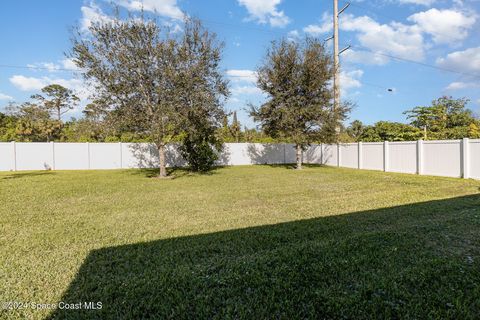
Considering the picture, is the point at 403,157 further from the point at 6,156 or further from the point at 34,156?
the point at 6,156

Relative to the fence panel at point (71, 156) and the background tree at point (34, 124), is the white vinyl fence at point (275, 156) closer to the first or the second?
the fence panel at point (71, 156)

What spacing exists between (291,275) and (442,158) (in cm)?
1164

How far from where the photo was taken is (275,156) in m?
21.9

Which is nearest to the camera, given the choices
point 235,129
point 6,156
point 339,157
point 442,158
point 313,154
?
point 442,158

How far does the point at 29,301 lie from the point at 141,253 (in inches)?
45.9

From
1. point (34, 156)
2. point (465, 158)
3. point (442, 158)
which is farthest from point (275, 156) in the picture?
point (34, 156)

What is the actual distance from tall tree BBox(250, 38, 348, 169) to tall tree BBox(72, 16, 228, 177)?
188 inches

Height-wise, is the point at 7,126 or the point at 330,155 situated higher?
the point at 7,126

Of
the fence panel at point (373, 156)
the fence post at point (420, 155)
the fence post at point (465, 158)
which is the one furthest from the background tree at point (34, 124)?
the fence post at point (465, 158)

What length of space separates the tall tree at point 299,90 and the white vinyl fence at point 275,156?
2.88 m

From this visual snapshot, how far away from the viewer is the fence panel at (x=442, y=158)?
10.5 m

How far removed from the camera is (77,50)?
1023cm

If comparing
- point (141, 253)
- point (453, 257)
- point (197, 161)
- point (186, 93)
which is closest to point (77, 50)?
point (186, 93)

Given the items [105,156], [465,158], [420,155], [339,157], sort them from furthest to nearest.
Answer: [339,157] → [105,156] → [420,155] → [465,158]
